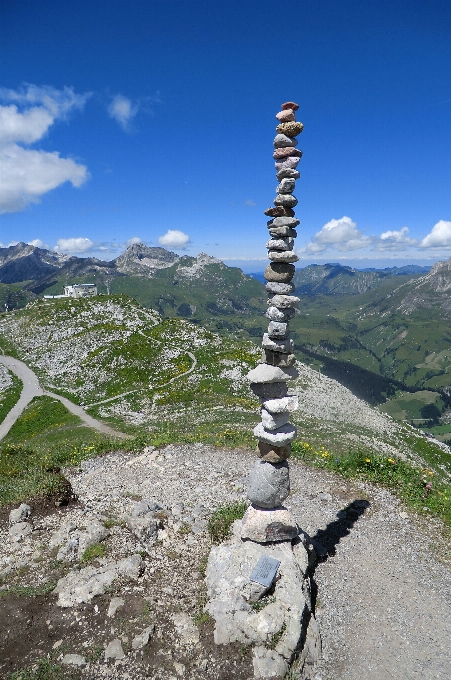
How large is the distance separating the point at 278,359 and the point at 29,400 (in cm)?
5765

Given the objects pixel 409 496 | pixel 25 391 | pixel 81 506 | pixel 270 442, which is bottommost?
pixel 25 391

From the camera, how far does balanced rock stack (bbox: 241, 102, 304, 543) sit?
1411cm

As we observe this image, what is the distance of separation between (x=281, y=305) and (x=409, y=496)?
48.4 ft

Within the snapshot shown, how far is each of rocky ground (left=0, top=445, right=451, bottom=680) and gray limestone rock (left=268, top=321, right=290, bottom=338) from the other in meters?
9.49

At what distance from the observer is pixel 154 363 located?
70.3 meters

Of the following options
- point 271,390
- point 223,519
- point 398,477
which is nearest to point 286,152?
point 271,390

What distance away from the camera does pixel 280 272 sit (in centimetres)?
1457

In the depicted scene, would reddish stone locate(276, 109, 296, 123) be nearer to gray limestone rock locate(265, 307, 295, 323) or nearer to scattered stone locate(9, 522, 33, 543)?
gray limestone rock locate(265, 307, 295, 323)

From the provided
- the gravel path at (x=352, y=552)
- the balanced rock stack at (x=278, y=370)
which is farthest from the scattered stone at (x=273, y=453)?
the gravel path at (x=352, y=552)

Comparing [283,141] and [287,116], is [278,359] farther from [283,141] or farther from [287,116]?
[287,116]

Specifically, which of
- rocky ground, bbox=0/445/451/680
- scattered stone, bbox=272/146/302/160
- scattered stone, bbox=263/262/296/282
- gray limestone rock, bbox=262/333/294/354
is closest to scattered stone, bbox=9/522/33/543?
rocky ground, bbox=0/445/451/680

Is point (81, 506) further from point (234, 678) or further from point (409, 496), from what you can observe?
point (409, 496)

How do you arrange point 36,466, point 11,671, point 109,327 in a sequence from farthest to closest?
point 109,327, point 36,466, point 11,671

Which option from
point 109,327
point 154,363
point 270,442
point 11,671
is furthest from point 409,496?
point 109,327
